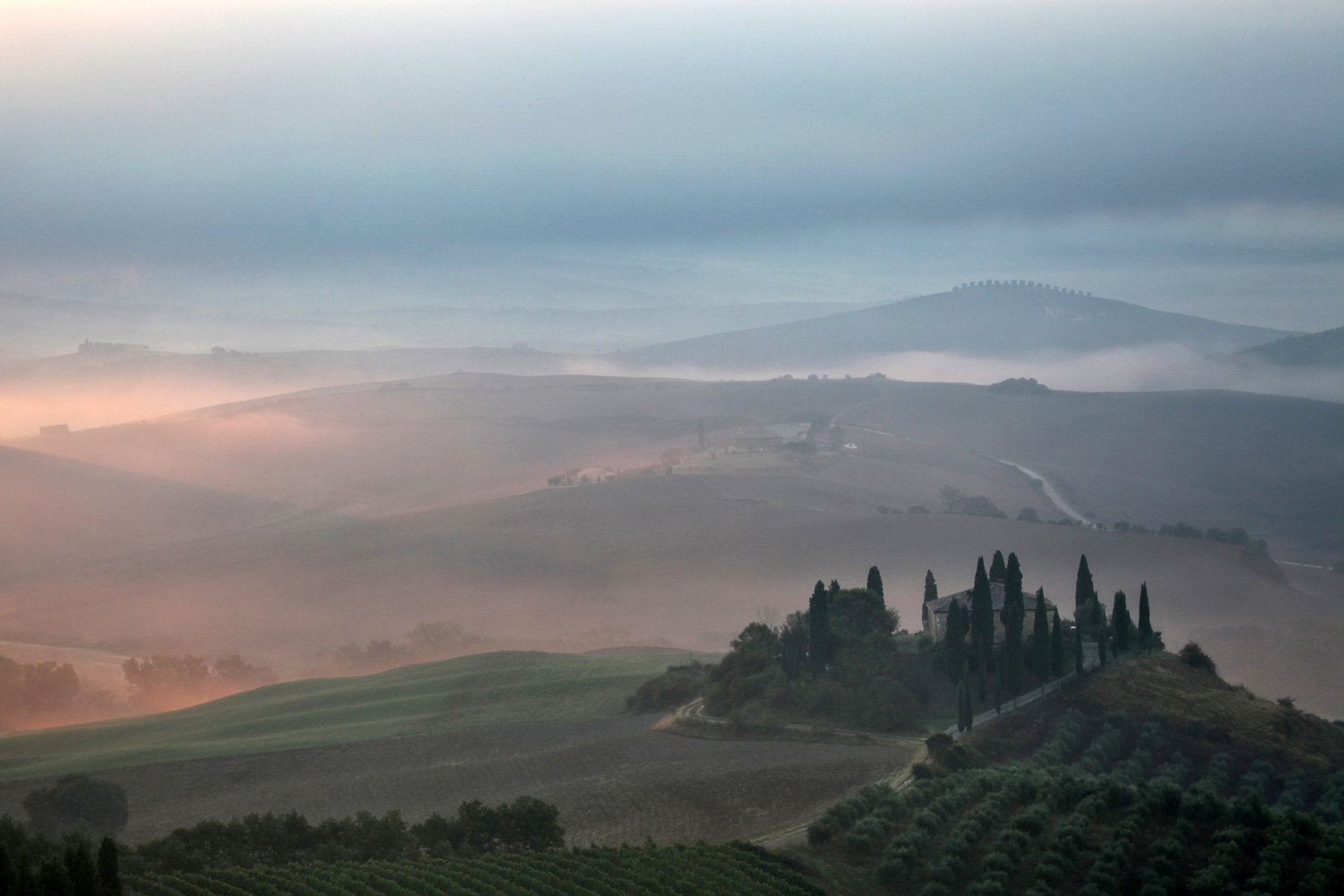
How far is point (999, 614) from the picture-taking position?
52250 mm

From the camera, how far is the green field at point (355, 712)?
5025 centimetres

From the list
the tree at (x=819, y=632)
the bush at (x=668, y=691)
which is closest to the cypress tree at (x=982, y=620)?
the tree at (x=819, y=632)

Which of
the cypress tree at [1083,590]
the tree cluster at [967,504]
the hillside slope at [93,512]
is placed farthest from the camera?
the tree cluster at [967,504]

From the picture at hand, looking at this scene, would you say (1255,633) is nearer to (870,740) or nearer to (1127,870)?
(870,740)

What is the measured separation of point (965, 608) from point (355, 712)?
31.7 metres

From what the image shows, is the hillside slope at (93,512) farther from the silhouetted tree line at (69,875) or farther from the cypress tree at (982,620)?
the silhouetted tree line at (69,875)

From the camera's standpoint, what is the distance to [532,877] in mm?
27078

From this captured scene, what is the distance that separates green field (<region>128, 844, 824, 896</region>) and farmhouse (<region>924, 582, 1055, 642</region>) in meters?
25.7

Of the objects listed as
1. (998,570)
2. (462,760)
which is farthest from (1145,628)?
(462,760)

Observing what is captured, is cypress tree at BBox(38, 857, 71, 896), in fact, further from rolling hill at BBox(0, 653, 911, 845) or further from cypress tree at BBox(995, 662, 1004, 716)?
cypress tree at BBox(995, 662, 1004, 716)

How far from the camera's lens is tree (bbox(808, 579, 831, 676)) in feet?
169

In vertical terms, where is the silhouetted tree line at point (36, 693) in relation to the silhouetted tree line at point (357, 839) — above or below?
below

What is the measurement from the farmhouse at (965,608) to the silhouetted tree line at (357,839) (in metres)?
25.5

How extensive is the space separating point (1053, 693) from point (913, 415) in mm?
149439
